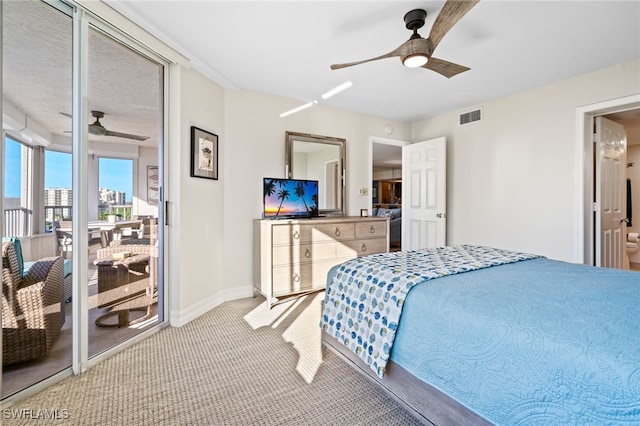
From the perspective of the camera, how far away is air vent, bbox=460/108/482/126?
4.01 m

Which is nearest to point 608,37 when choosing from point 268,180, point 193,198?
point 268,180

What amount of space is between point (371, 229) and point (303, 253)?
1.00m

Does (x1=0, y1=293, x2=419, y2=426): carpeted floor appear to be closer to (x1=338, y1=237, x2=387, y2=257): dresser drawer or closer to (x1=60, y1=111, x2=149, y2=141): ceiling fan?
(x1=338, y1=237, x2=387, y2=257): dresser drawer

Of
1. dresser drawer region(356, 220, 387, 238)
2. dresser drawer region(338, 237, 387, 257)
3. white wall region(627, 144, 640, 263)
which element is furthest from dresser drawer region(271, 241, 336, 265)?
white wall region(627, 144, 640, 263)

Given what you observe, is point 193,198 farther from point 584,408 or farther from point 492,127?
point 492,127

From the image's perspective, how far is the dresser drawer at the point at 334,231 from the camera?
3.31 m

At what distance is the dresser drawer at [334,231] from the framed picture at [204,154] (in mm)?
1284

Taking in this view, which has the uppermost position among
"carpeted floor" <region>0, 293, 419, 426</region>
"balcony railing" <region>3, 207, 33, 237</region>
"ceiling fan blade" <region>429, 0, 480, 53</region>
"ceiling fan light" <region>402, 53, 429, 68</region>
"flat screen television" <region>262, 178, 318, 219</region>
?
"ceiling fan blade" <region>429, 0, 480, 53</region>

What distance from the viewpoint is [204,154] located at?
301cm

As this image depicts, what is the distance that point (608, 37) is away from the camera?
2.39 metres

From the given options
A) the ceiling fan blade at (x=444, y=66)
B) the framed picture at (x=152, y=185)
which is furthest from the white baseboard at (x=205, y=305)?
the ceiling fan blade at (x=444, y=66)

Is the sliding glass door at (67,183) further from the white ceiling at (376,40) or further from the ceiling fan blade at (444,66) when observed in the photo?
the ceiling fan blade at (444,66)

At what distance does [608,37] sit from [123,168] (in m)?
4.15

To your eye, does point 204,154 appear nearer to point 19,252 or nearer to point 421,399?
point 19,252
